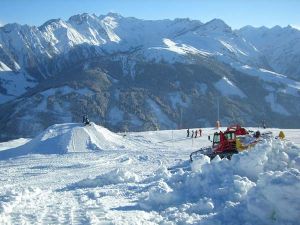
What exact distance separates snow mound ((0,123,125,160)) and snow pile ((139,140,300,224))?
18429 millimetres

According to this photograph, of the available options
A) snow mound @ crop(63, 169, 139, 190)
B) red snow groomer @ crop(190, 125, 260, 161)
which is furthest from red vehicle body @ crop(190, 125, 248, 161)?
snow mound @ crop(63, 169, 139, 190)

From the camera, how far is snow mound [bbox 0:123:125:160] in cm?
3644

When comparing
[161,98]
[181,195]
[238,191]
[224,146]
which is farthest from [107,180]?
[161,98]

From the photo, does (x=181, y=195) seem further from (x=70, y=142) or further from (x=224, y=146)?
(x=70, y=142)

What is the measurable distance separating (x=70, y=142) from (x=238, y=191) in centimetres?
2505

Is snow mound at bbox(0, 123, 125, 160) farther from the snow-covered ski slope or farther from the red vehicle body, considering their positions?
the red vehicle body

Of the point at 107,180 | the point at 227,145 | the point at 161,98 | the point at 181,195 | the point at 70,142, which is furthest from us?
the point at 161,98

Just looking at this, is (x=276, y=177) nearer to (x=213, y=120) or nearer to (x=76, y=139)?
(x=76, y=139)

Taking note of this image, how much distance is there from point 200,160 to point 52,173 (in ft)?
35.0

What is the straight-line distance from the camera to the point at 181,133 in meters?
46.5

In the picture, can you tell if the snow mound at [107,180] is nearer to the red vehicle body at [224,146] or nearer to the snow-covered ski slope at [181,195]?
the snow-covered ski slope at [181,195]

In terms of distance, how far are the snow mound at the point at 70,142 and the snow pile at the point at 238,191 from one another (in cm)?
1843

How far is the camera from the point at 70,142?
37188 millimetres

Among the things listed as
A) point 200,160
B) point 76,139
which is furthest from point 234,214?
point 76,139
